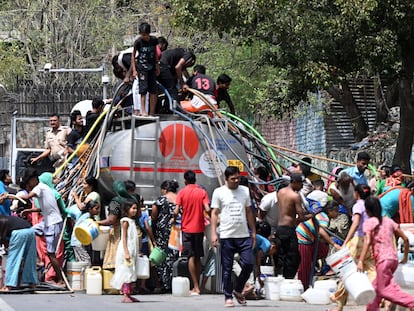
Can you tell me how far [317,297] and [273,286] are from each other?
30.3 inches

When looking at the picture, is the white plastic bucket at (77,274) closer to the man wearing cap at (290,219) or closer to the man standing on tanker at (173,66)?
the man wearing cap at (290,219)

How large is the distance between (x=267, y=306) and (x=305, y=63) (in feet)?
26.9

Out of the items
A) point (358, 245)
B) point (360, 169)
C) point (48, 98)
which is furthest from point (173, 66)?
point (48, 98)

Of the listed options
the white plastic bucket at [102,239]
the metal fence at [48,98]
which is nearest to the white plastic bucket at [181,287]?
the white plastic bucket at [102,239]

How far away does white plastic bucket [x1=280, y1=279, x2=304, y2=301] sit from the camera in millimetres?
15078

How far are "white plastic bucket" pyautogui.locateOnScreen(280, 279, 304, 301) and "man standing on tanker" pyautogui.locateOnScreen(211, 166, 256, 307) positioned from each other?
3.58 feet

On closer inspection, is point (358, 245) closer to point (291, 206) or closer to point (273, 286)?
point (291, 206)

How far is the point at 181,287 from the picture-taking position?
15266mm

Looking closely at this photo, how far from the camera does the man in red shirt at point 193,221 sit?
15.3 m

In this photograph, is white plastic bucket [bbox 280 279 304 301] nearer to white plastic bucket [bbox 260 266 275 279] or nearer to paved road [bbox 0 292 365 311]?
paved road [bbox 0 292 365 311]

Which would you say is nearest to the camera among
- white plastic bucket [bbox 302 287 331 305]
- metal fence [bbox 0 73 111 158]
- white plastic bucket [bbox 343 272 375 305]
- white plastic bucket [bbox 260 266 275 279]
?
white plastic bucket [bbox 343 272 375 305]

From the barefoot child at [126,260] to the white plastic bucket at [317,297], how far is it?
7.67ft

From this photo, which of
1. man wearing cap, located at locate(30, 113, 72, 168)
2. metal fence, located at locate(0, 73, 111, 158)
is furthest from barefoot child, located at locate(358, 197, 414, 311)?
metal fence, located at locate(0, 73, 111, 158)

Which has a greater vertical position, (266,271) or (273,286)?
(266,271)
